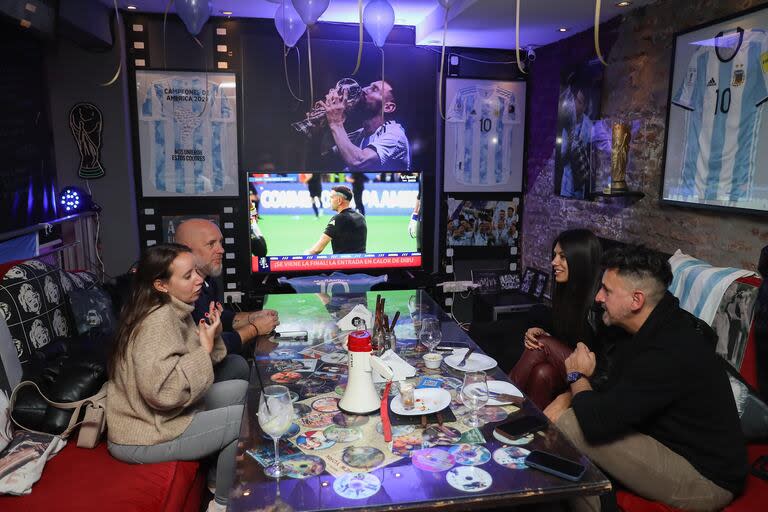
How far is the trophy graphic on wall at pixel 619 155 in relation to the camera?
3479 millimetres

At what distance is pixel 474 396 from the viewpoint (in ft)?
5.44

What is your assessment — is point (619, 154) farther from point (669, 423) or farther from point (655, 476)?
point (655, 476)

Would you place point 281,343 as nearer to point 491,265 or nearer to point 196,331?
point 196,331

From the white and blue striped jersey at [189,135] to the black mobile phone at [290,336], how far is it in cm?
239

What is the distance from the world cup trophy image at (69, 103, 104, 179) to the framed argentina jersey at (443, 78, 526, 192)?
2984 mm

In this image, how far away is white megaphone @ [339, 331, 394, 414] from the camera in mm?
1713

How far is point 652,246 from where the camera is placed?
345 cm

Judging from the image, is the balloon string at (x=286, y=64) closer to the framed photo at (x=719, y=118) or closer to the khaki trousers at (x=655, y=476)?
the framed photo at (x=719, y=118)

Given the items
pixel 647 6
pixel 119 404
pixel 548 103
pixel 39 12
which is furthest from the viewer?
pixel 548 103

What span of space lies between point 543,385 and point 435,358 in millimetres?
676

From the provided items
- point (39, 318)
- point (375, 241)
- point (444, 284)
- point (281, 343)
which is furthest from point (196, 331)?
point (444, 284)

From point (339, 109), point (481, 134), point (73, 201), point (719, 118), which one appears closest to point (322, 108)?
point (339, 109)

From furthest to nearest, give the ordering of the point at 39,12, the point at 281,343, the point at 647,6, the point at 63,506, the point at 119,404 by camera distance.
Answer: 1. the point at 647,6
2. the point at 39,12
3. the point at 281,343
4. the point at 119,404
5. the point at 63,506

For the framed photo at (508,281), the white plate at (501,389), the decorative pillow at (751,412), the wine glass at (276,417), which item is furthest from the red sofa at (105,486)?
the framed photo at (508,281)
